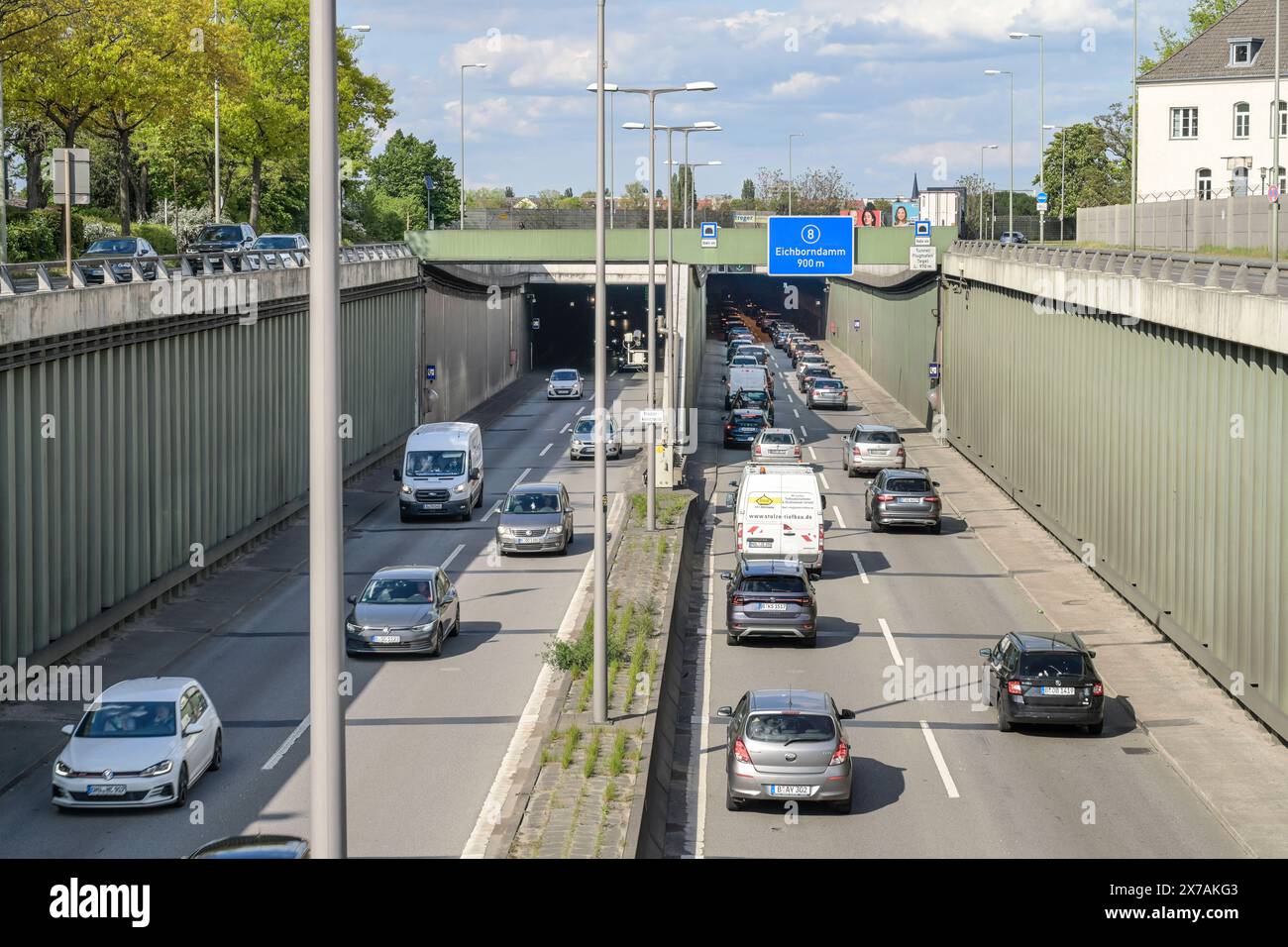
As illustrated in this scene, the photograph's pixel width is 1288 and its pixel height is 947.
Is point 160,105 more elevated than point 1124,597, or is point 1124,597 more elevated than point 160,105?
point 160,105

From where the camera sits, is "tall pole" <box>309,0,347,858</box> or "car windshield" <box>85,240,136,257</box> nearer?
"tall pole" <box>309,0,347,858</box>

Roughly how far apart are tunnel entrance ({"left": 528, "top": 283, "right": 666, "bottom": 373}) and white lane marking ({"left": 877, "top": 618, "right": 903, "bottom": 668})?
73.3m

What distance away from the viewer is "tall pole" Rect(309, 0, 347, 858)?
329 inches

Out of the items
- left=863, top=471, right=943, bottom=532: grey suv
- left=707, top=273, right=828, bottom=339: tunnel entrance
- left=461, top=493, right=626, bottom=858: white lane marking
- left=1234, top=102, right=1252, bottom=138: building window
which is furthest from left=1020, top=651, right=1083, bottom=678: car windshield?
left=707, top=273, right=828, bottom=339: tunnel entrance

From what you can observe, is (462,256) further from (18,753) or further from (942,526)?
(18,753)

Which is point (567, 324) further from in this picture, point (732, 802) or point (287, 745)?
point (732, 802)

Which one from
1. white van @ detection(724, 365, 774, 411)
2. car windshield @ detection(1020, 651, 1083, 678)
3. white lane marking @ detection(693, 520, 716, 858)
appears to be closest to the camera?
white lane marking @ detection(693, 520, 716, 858)

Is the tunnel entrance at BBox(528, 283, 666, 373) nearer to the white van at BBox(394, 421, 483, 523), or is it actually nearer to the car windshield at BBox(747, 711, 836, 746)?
the white van at BBox(394, 421, 483, 523)

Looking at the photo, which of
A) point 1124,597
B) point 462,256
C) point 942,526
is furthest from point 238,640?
point 462,256

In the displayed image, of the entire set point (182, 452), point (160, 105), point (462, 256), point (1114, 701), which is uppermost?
point (160, 105)

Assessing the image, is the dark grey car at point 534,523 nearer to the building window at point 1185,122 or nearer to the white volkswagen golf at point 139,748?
the white volkswagen golf at point 139,748

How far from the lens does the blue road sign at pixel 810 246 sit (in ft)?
198

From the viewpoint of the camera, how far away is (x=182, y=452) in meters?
35.6
